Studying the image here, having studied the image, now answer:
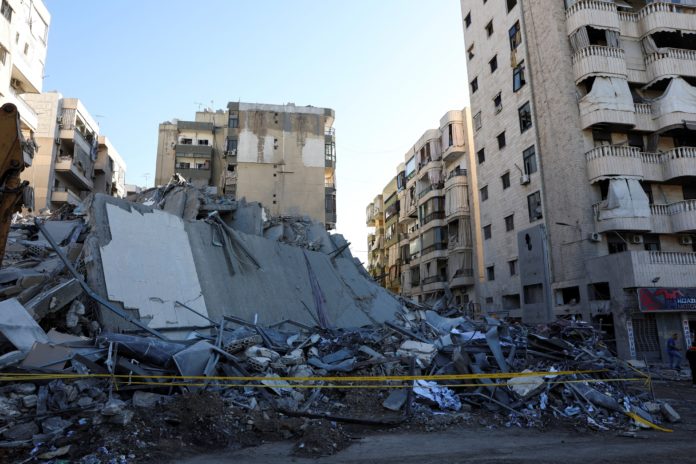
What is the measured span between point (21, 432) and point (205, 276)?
7.21 m

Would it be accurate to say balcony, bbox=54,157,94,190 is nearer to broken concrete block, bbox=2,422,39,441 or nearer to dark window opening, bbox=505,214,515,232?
dark window opening, bbox=505,214,515,232

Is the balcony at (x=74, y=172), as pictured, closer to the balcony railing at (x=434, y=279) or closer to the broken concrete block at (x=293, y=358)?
the balcony railing at (x=434, y=279)

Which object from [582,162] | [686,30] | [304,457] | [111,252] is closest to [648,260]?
[582,162]

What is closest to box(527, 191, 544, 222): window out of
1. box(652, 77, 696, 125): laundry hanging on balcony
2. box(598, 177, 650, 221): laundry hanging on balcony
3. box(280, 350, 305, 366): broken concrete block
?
box(598, 177, 650, 221): laundry hanging on balcony

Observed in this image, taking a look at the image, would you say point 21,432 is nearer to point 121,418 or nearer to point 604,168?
point 121,418

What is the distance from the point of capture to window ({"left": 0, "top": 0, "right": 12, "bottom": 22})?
942 inches

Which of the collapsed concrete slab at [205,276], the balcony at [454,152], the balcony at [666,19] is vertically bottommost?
the collapsed concrete slab at [205,276]

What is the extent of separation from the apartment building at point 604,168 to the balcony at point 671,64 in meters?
0.06

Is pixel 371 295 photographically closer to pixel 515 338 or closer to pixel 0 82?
pixel 515 338

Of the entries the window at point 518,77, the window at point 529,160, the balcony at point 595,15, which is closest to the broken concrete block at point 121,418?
the window at point 529,160

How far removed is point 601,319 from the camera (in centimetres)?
1966

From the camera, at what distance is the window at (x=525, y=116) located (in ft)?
81.8

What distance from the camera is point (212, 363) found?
8.65 metres

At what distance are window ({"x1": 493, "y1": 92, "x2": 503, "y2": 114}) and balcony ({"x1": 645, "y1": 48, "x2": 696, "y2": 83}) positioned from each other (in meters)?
7.65
